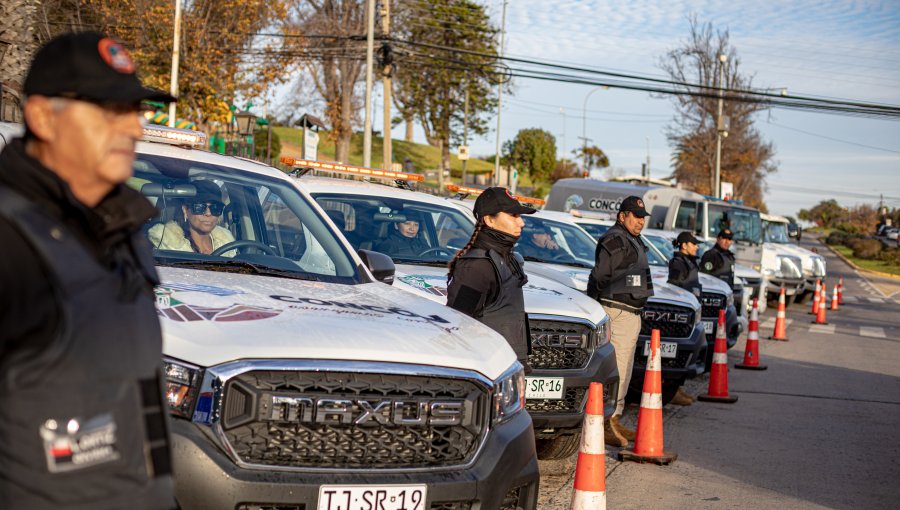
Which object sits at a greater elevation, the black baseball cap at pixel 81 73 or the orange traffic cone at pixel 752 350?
the black baseball cap at pixel 81 73

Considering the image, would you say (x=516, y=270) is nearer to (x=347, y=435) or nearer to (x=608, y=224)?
(x=347, y=435)

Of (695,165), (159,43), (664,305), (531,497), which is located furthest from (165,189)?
(695,165)

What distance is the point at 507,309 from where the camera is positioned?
6148 millimetres

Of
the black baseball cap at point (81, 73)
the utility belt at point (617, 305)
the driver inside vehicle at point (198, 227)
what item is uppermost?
the black baseball cap at point (81, 73)

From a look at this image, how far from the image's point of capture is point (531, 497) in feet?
14.7

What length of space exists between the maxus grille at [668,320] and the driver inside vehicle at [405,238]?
133 inches

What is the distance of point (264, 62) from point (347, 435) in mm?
34804

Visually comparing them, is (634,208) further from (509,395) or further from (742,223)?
(742,223)

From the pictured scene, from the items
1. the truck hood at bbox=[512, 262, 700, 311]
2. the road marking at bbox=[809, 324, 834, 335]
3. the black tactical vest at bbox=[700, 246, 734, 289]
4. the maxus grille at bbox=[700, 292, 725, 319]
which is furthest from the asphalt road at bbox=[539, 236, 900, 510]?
the road marking at bbox=[809, 324, 834, 335]

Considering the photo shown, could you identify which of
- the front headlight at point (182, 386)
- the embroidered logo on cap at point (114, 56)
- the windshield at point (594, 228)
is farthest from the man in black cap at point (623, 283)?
the embroidered logo on cap at point (114, 56)

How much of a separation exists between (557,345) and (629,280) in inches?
60.7

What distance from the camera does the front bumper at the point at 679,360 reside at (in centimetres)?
1106

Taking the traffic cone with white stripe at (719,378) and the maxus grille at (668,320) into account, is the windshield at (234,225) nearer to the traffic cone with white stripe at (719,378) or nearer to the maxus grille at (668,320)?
the maxus grille at (668,320)

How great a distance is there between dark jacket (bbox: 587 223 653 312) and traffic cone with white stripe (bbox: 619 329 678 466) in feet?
2.52
